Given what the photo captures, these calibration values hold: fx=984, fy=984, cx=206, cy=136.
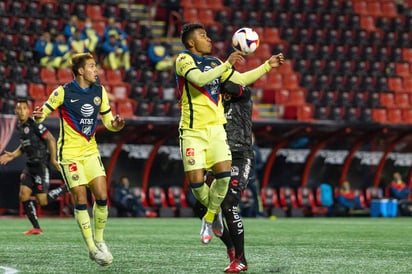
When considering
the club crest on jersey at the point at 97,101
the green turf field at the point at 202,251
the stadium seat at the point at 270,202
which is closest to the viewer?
the green turf field at the point at 202,251

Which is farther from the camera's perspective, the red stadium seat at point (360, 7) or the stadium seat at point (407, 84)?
the red stadium seat at point (360, 7)

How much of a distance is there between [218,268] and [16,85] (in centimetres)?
1363

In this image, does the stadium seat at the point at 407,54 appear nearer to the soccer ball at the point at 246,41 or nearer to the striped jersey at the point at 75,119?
the soccer ball at the point at 246,41

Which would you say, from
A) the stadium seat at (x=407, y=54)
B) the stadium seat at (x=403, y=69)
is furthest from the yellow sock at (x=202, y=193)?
the stadium seat at (x=407, y=54)

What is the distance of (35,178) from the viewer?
1502cm

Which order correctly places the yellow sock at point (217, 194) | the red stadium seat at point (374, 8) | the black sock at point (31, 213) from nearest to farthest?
the yellow sock at point (217, 194)
the black sock at point (31, 213)
the red stadium seat at point (374, 8)

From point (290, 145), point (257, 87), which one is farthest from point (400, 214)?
point (257, 87)

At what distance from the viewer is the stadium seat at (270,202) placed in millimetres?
23234

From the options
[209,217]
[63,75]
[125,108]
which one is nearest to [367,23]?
[125,108]

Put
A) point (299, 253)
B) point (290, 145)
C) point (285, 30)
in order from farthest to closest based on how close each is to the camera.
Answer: point (285, 30) < point (290, 145) < point (299, 253)

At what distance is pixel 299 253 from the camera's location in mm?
10602

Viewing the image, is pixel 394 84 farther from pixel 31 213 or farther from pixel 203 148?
pixel 203 148

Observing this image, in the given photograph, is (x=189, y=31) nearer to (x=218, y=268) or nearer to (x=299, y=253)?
(x=218, y=268)

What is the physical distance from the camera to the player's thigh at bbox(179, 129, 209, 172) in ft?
28.0
